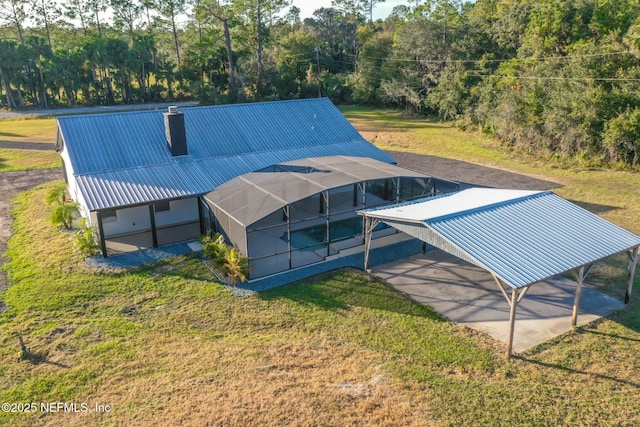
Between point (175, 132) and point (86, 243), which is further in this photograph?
point (175, 132)

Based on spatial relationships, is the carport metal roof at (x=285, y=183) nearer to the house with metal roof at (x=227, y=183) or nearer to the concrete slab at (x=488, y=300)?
the house with metal roof at (x=227, y=183)

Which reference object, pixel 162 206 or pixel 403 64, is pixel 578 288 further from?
pixel 403 64

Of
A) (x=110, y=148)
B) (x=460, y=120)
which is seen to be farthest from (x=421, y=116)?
(x=110, y=148)

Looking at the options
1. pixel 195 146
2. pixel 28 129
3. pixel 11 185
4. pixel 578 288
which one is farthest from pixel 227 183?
pixel 28 129

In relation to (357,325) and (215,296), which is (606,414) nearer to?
(357,325)

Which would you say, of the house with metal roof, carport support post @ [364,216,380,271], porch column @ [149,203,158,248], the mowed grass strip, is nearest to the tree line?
the mowed grass strip

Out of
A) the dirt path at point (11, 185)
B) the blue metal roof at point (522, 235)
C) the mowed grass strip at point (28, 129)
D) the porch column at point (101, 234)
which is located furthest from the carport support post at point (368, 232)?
the mowed grass strip at point (28, 129)
